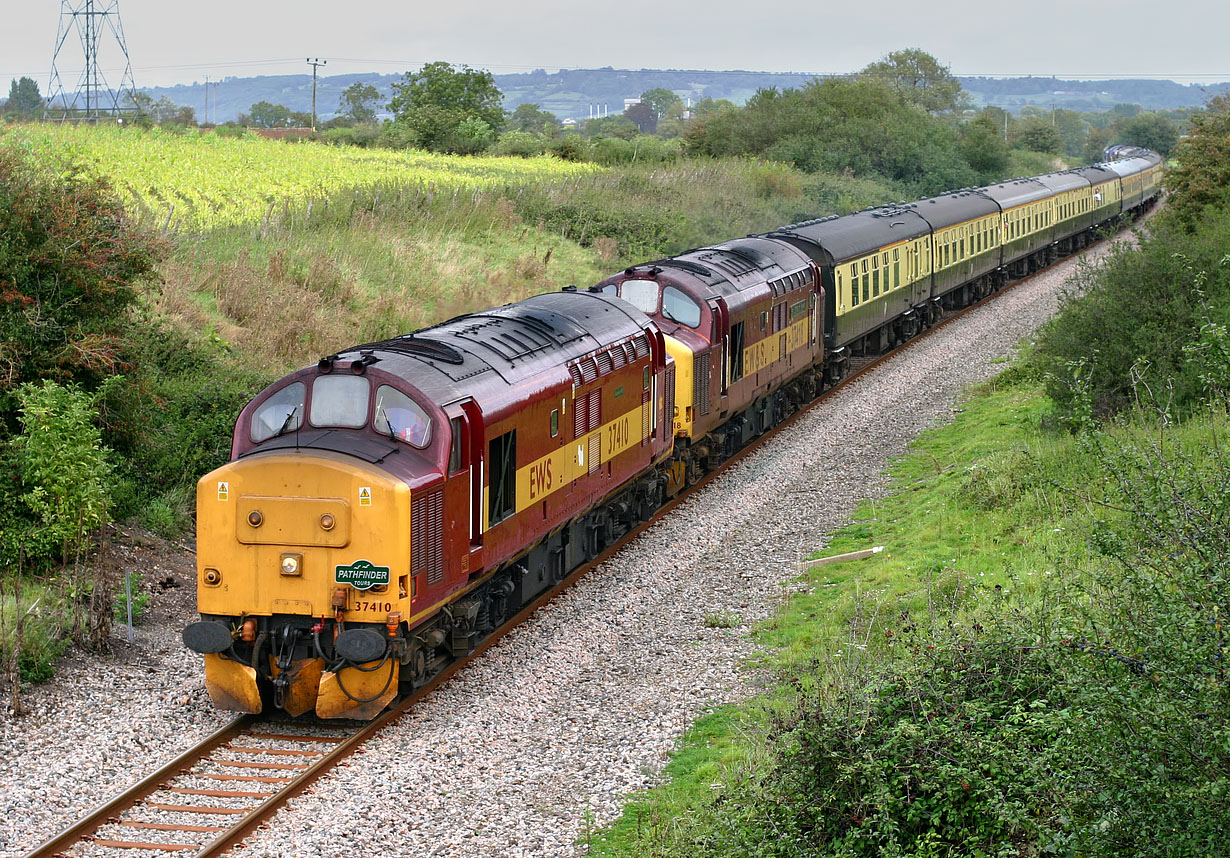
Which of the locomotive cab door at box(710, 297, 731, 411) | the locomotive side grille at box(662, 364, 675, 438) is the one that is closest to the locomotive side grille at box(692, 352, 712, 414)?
the locomotive cab door at box(710, 297, 731, 411)

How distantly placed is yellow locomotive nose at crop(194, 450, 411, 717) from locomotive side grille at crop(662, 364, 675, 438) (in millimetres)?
8537

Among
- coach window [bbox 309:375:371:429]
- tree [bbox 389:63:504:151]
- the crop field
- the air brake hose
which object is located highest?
tree [bbox 389:63:504:151]

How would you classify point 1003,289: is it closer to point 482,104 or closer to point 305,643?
point 305,643

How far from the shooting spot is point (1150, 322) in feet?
70.7

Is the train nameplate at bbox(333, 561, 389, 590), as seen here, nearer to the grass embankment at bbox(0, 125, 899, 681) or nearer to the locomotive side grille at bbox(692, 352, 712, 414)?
the grass embankment at bbox(0, 125, 899, 681)

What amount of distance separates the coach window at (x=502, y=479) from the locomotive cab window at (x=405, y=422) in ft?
4.05

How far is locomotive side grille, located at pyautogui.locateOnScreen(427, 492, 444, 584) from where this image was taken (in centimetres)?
1229

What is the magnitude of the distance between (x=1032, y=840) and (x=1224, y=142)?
31.5 m

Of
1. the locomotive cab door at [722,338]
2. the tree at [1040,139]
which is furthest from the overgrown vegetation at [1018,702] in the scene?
the tree at [1040,139]

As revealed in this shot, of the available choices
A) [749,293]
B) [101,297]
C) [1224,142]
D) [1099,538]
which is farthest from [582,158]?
[1099,538]

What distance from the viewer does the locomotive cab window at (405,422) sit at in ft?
41.1

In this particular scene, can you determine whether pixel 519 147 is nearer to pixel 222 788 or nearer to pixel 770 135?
pixel 770 135

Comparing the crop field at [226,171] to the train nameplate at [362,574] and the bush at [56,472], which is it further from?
the train nameplate at [362,574]

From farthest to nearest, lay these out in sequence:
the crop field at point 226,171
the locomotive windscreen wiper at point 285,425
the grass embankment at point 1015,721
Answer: the crop field at point 226,171
the locomotive windscreen wiper at point 285,425
the grass embankment at point 1015,721
